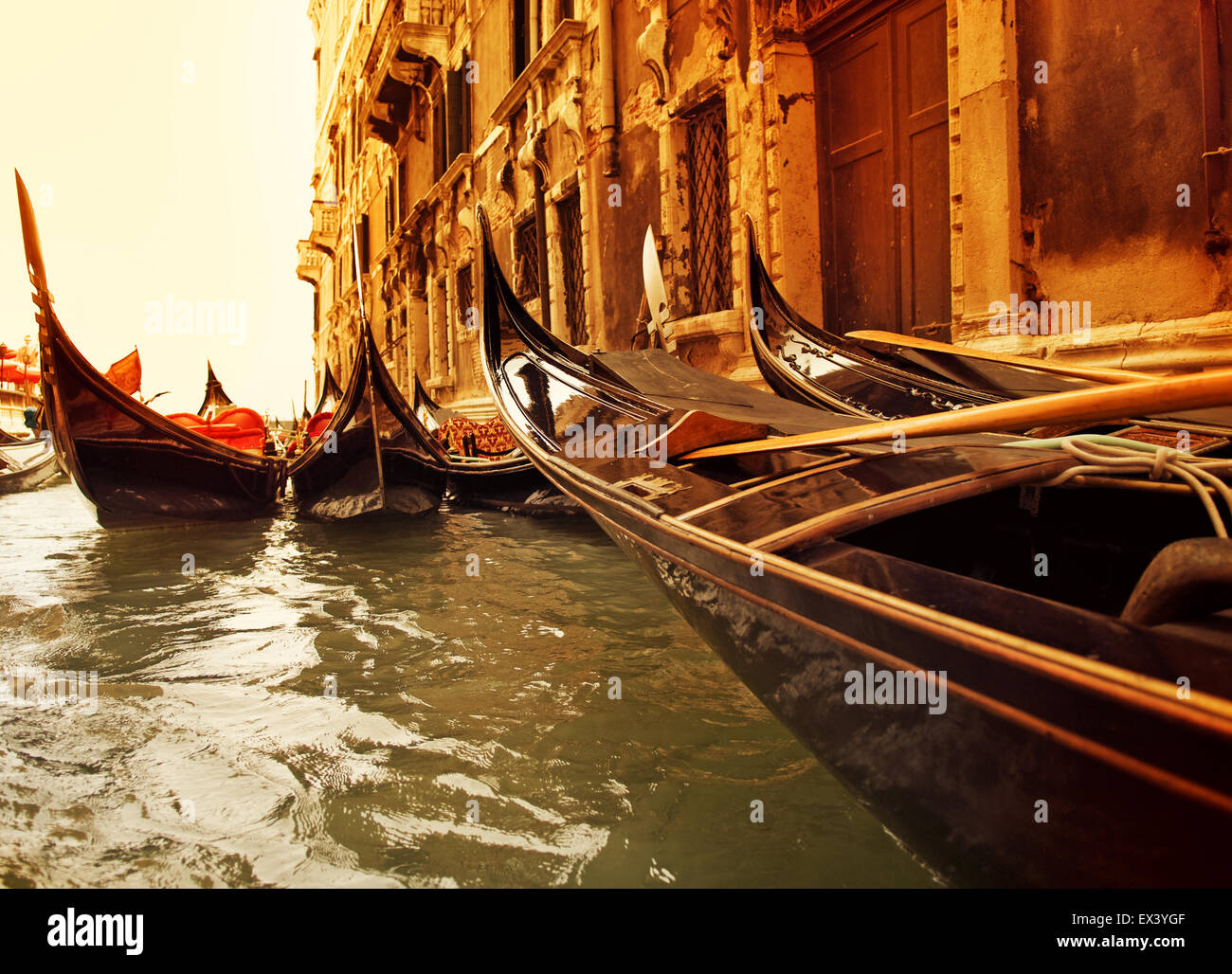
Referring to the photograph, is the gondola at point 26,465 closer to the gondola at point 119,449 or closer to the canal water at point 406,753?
the gondola at point 119,449

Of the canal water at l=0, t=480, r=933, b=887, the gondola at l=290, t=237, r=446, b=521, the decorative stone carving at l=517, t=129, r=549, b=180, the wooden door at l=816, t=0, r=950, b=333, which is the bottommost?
the canal water at l=0, t=480, r=933, b=887

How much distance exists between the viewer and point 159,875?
1369mm

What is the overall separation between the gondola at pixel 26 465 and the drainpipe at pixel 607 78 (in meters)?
7.51

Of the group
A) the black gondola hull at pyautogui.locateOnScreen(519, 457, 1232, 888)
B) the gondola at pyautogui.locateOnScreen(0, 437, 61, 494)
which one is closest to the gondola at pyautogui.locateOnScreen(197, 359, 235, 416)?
the gondola at pyautogui.locateOnScreen(0, 437, 61, 494)

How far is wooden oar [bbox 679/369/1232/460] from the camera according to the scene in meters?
0.97

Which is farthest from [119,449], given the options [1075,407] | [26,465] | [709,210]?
[26,465]

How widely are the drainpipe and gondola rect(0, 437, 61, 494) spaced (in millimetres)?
7513

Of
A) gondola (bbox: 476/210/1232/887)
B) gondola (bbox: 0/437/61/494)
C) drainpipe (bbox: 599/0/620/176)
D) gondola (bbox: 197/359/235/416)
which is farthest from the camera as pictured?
gondola (bbox: 197/359/235/416)

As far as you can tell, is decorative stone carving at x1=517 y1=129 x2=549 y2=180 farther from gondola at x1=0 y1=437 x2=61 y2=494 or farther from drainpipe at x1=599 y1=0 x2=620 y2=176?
gondola at x1=0 y1=437 x2=61 y2=494

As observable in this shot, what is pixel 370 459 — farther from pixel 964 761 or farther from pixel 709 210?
pixel 964 761

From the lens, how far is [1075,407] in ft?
3.80

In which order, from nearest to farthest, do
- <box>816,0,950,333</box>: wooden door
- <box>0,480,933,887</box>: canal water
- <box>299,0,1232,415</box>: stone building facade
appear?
<box>0,480,933,887</box>: canal water < <box>299,0,1232,415</box>: stone building facade < <box>816,0,950,333</box>: wooden door

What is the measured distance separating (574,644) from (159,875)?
148 centimetres

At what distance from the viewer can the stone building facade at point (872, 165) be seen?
3.00 meters
